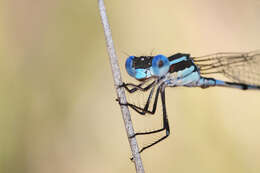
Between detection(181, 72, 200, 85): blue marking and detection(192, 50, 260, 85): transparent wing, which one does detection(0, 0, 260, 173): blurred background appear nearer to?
detection(192, 50, 260, 85): transparent wing

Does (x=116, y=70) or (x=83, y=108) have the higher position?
(x=116, y=70)

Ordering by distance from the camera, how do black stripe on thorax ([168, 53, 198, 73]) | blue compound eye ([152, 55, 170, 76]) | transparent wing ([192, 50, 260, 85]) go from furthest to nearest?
1. transparent wing ([192, 50, 260, 85])
2. black stripe on thorax ([168, 53, 198, 73])
3. blue compound eye ([152, 55, 170, 76])

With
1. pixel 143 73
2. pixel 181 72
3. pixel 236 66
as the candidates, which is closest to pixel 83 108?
pixel 143 73

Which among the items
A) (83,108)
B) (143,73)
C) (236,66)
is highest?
(143,73)

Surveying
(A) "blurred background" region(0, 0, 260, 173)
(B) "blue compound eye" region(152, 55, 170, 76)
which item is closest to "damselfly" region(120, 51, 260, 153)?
(B) "blue compound eye" region(152, 55, 170, 76)

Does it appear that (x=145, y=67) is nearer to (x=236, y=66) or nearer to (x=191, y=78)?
(x=191, y=78)

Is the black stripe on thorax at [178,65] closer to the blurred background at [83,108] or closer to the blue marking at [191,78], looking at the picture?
the blue marking at [191,78]
